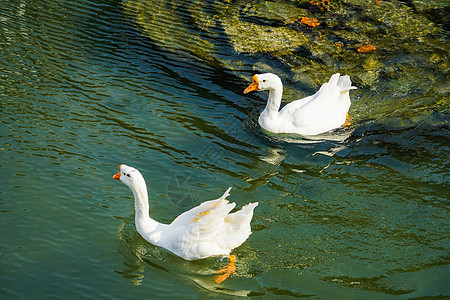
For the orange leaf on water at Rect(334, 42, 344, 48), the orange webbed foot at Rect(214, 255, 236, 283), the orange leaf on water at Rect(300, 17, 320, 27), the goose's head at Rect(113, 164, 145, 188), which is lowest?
the orange webbed foot at Rect(214, 255, 236, 283)

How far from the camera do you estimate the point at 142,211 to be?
6.75 m

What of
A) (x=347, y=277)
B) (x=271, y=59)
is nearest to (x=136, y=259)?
(x=347, y=277)

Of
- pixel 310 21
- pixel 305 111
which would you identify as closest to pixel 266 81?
pixel 305 111

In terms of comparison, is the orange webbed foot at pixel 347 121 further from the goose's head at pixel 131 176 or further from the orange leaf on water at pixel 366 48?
the goose's head at pixel 131 176

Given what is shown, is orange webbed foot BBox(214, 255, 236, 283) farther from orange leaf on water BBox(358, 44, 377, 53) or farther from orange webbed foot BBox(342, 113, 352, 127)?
orange leaf on water BBox(358, 44, 377, 53)

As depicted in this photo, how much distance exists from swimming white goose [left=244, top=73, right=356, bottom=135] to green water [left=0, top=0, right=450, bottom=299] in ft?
1.04

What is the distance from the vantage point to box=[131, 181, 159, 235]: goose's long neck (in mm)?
6684

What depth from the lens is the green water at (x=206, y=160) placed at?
6.28m

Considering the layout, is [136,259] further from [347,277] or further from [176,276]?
[347,277]

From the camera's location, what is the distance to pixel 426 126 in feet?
32.4

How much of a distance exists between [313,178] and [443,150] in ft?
8.47

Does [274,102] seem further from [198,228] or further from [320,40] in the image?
[198,228]

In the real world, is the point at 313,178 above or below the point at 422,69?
below

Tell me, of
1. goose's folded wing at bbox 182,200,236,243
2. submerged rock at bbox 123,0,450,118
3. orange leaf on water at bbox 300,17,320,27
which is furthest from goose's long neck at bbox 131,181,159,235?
orange leaf on water at bbox 300,17,320,27
